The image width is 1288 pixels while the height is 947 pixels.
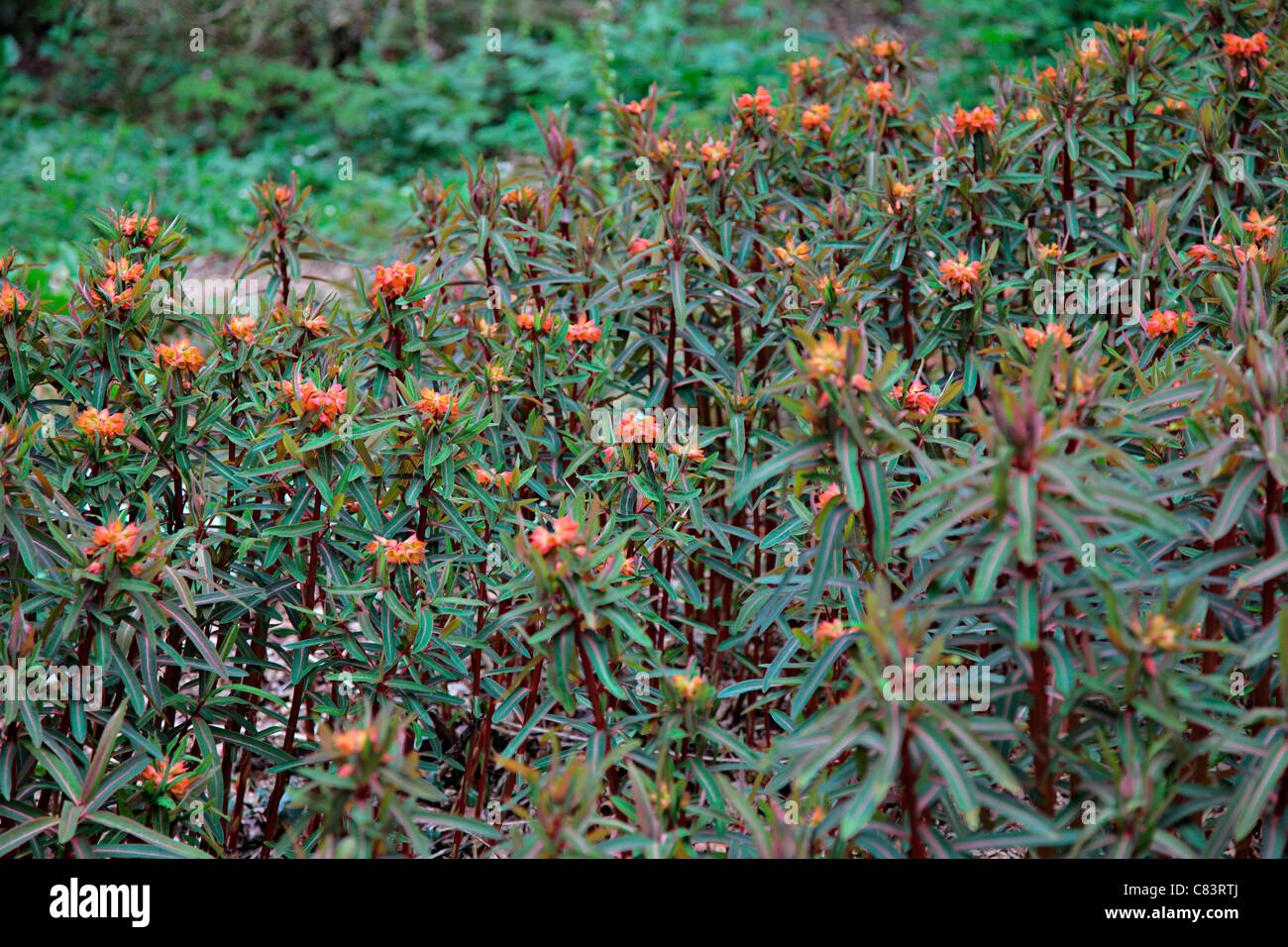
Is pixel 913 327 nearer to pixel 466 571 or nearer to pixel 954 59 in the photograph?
pixel 466 571

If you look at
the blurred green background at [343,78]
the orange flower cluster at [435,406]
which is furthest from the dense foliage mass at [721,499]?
the blurred green background at [343,78]

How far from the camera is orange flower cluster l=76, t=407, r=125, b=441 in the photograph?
2.14m

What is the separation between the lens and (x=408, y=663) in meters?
2.15

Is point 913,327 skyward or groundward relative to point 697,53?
groundward

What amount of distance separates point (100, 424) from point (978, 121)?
226 cm

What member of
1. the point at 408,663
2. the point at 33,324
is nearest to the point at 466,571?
the point at 408,663

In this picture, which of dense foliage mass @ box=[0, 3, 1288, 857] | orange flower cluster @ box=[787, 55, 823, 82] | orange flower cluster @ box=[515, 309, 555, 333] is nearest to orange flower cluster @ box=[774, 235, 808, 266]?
dense foliage mass @ box=[0, 3, 1288, 857]

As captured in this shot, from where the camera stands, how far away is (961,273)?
8.27 feet

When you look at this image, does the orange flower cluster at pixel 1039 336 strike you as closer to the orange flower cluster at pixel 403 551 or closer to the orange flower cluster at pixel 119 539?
the orange flower cluster at pixel 403 551

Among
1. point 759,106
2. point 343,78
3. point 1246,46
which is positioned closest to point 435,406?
point 759,106

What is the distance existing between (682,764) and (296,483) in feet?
3.42

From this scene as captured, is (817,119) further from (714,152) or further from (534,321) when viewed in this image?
(534,321)

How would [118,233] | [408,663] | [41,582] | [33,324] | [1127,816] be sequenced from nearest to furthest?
1. [1127,816]
2. [41,582]
3. [408,663]
4. [33,324]
5. [118,233]

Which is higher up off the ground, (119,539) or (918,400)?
(918,400)
